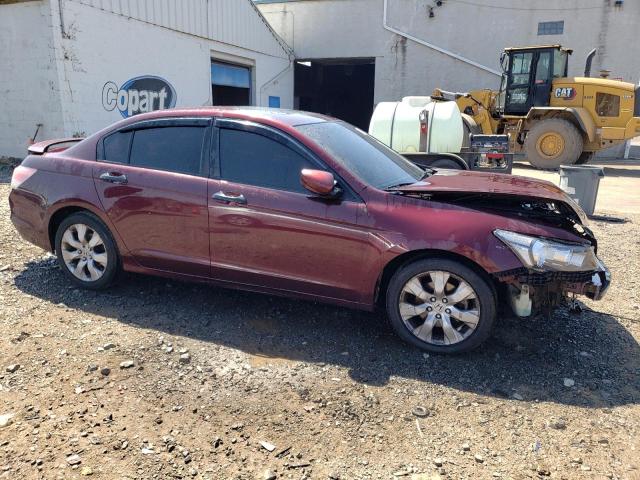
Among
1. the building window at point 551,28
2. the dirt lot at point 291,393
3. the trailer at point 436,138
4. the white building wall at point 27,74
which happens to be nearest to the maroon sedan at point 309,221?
the dirt lot at point 291,393

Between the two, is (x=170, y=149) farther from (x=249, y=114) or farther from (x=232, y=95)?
(x=232, y=95)

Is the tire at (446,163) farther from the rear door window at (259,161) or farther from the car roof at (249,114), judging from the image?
the rear door window at (259,161)

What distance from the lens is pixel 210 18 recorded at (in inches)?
611

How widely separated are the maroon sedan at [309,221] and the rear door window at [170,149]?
11 millimetres

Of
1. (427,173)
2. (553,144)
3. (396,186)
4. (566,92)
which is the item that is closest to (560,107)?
(566,92)

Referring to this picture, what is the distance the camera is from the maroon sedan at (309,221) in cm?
328

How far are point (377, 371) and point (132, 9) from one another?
40.4ft

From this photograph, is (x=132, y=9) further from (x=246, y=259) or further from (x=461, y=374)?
(x=461, y=374)

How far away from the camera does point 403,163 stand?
171 inches

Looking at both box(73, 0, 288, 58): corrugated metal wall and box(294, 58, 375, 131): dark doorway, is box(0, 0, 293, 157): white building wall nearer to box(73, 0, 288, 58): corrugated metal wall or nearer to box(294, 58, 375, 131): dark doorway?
box(73, 0, 288, 58): corrugated metal wall

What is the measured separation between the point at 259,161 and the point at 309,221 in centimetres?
65

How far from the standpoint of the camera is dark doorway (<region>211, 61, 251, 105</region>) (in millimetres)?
16922

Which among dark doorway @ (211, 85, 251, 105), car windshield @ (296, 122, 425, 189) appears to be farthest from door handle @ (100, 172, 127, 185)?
dark doorway @ (211, 85, 251, 105)

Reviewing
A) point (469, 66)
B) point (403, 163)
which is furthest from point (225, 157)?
point (469, 66)
